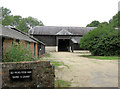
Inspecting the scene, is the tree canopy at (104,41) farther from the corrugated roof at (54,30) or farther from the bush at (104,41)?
the corrugated roof at (54,30)

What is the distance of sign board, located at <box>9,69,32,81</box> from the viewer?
17.4 ft

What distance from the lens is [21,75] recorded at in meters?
5.34

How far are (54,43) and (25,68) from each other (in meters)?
36.6

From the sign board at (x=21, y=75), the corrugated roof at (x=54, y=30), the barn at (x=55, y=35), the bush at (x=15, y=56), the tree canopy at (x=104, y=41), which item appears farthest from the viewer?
the corrugated roof at (x=54, y=30)

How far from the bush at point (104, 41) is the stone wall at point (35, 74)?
15659 millimetres

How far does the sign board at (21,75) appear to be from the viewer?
17.4 ft

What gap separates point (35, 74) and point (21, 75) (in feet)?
1.81

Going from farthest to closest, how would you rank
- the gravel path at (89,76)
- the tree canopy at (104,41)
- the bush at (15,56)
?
1. the tree canopy at (104,41)
2. the bush at (15,56)
3. the gravel path at (89,76)

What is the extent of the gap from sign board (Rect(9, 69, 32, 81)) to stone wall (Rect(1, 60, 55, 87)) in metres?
0.12

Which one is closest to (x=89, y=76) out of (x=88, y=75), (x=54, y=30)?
(x=88, y=75)

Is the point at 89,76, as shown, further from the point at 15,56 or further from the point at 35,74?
the point at 15,56

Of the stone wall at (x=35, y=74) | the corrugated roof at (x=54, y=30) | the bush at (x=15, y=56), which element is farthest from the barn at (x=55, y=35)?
the stone wall at (x=35, y=74)

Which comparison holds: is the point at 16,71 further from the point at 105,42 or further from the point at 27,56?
the point at 105,42

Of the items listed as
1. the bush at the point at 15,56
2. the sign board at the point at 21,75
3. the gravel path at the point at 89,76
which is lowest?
the gravel path at the point at 89,76
